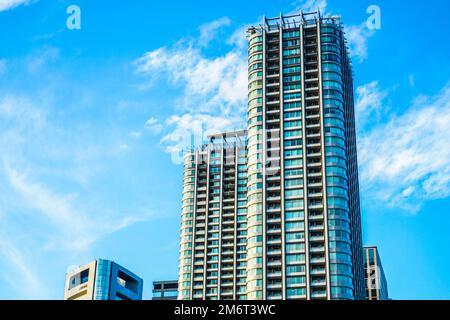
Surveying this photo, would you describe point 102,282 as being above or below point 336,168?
below

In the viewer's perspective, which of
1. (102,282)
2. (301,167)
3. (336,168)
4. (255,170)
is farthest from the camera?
(102,282)

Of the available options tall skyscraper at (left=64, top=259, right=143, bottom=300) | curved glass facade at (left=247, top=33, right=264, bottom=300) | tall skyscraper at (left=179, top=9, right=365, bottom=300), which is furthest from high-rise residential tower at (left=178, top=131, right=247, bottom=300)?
curved glass facade at (left=247, top=33, right=264, bottom=300)

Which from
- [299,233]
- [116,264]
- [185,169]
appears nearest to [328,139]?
[299,233]

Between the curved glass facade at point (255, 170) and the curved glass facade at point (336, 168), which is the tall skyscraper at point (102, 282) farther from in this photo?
the curved glass facade at point (336, 168)

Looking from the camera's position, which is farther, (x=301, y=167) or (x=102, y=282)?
(x=102, y=282)

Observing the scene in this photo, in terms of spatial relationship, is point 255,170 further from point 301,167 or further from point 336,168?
point 336,168

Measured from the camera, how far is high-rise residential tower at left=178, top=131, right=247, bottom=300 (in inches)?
6353

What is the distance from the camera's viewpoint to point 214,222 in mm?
169250

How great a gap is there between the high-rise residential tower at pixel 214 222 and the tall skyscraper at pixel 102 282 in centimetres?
1719

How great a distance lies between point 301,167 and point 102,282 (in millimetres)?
62790

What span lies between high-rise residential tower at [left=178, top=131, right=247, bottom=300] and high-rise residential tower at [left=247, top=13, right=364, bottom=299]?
33754 millimetres

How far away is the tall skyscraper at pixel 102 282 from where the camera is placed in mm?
164250

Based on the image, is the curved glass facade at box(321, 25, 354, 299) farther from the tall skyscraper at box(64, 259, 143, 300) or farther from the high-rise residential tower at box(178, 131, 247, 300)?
the tall skyscraper at box(64, 259, 143, 300)

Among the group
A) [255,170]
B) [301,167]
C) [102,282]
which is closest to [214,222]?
[102,282]
